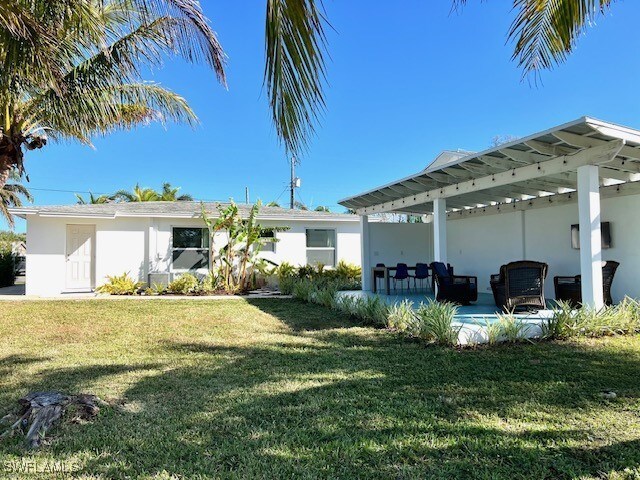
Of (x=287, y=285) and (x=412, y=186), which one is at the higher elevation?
(x=412, y=186)

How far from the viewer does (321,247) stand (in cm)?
1816

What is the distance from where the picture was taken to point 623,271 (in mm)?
9133

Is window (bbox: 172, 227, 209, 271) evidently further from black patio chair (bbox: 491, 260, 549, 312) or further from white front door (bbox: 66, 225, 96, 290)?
black patio chair (bbox: 491, 260, 549, 312)

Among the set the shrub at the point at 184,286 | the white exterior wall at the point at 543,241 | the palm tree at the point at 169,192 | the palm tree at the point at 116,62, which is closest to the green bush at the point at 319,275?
the shrub at the point at 184,286

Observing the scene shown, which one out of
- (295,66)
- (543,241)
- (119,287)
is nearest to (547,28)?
(295,66)

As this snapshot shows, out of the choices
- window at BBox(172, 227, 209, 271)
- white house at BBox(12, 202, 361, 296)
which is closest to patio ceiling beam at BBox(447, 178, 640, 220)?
white house at BBox(12, 202, 361, 296)

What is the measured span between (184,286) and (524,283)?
1091 centimetres

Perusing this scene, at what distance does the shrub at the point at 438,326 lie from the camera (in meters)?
6.81

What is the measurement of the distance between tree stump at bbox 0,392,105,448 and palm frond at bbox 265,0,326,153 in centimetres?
351

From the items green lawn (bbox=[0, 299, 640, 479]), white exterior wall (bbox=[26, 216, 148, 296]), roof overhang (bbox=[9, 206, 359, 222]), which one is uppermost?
roof overhang (bbox=[9, 206, 359, 222])

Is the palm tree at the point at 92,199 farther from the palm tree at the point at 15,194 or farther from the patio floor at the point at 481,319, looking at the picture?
the patio floor at the point at 481,319

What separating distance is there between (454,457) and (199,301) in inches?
425

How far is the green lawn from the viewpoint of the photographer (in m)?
3.14

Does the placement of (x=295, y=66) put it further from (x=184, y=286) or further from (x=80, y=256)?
(x=80, y=256)
